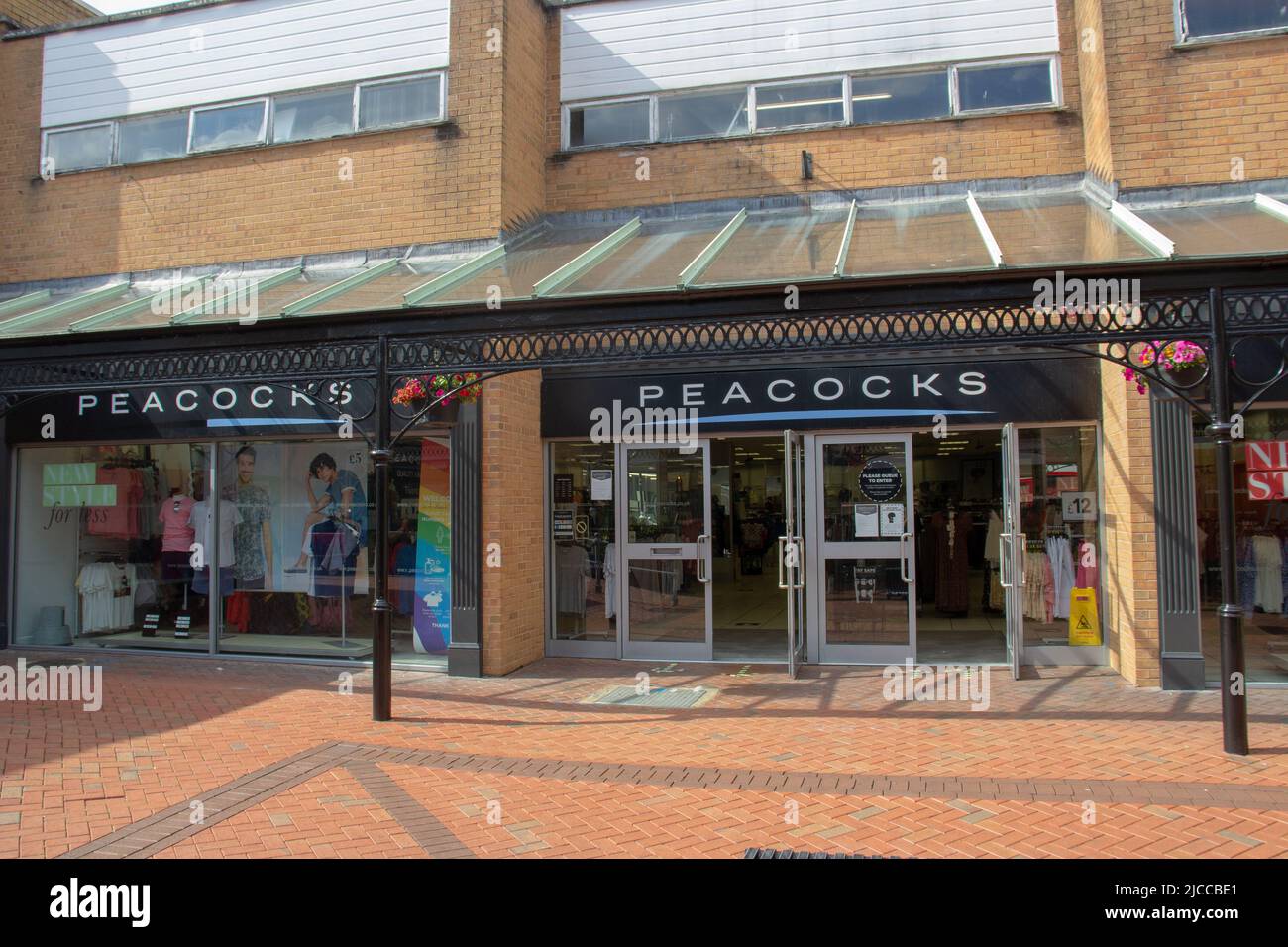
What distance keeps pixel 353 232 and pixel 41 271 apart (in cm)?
441

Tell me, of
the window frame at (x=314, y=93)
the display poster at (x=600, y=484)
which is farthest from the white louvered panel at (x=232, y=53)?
the display poster at (x=600, y=484)

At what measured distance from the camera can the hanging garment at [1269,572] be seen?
8242 millimetres

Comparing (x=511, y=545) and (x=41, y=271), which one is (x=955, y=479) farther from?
(x=41, y=271)

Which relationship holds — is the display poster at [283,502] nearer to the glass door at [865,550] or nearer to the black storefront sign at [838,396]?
the black storefront sign at [838,396]

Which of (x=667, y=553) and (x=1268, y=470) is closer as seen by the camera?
(x=1268, y=470)

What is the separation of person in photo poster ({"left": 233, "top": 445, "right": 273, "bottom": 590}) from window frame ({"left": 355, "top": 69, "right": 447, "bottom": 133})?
394 centimetres

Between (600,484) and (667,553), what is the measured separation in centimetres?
102

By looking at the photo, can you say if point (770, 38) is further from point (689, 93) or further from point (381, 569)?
point (381, 569)

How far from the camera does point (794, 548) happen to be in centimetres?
847

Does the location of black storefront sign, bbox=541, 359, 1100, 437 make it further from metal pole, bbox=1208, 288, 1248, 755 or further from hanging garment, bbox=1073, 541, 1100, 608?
metal pole, bbox=1208, 288, 1248, 755

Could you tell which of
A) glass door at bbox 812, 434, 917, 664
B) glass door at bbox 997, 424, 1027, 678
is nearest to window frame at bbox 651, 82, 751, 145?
glass door at bbox 812, 434, 917, 664

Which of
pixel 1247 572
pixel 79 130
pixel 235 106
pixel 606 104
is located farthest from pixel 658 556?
pixel 79 130

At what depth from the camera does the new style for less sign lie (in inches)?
316

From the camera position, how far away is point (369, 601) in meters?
9.88
